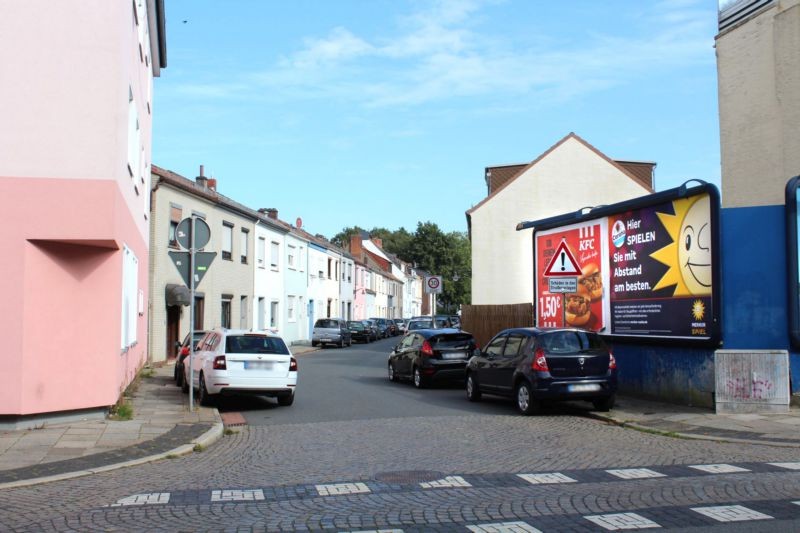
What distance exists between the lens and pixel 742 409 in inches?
499

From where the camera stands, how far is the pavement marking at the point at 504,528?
19.5 feet

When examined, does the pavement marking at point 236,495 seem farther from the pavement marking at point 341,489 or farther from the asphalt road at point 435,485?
the pavement marking at point 341,489

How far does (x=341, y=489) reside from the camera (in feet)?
24.9

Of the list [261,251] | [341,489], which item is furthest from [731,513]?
[261,251]

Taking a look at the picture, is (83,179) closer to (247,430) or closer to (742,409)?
(247,430)

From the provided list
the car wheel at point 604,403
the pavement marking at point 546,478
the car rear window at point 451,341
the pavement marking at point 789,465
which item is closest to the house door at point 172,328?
the car rear window at point 451,341

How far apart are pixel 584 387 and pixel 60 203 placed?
356 inches

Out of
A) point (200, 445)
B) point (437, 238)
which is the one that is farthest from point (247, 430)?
point (437, 238)

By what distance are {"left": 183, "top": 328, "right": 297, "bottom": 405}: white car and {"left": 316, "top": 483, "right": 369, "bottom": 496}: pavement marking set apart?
6889mm

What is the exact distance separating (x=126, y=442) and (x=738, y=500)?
770 centimetres

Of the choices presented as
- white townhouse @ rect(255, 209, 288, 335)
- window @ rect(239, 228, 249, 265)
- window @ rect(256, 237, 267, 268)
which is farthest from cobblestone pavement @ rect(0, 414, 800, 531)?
window @ rect(256, 237, 267, 268)

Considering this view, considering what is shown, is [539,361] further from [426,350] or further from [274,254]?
[274,254]

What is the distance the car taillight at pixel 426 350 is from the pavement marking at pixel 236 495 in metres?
11.4

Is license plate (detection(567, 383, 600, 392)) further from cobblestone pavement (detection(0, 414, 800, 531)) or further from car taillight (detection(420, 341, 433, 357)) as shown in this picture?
car taillight (detection(420, 341, 433, 357))
